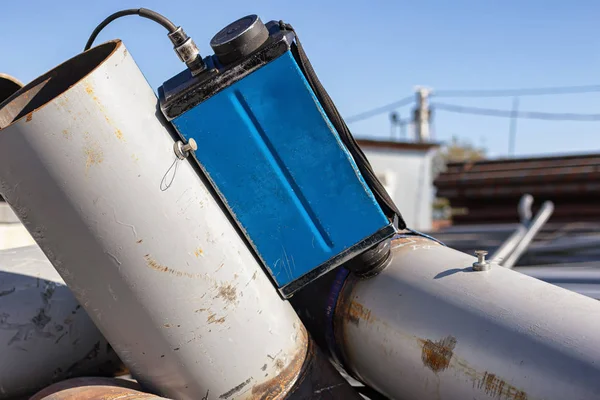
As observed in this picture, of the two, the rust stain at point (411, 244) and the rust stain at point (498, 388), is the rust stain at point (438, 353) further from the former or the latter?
the rust stain at point (411, 244)

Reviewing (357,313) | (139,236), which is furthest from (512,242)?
(139,236)

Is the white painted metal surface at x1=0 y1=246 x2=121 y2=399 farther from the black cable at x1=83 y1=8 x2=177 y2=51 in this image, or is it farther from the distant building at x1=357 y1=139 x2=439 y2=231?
the distant building at x1=357 y1=139 x2=439 y2=231

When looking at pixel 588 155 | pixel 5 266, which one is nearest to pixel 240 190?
pixel 5 266

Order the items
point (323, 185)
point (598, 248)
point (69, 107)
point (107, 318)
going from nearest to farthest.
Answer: point (69, 107) → point (107, 318) → point (323, 185) → point (598, 248)

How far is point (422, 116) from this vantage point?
16141mm

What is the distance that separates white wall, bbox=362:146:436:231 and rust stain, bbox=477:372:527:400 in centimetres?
1154

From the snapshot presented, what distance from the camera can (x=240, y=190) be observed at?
1987 millimetres

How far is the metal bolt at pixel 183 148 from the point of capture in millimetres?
1891

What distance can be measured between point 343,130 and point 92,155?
785mm

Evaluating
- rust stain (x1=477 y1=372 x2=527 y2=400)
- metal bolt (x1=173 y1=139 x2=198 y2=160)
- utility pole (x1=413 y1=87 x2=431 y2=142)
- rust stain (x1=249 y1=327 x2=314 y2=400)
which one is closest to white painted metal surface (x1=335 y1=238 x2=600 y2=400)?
rust stain (x1=477 y1=372 x2=527 y2=400)

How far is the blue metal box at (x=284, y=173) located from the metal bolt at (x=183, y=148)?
3 centimetres

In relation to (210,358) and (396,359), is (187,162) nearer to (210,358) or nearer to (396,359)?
(210,358)

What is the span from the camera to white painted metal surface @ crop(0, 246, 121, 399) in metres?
2.17

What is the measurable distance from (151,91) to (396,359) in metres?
1.17
